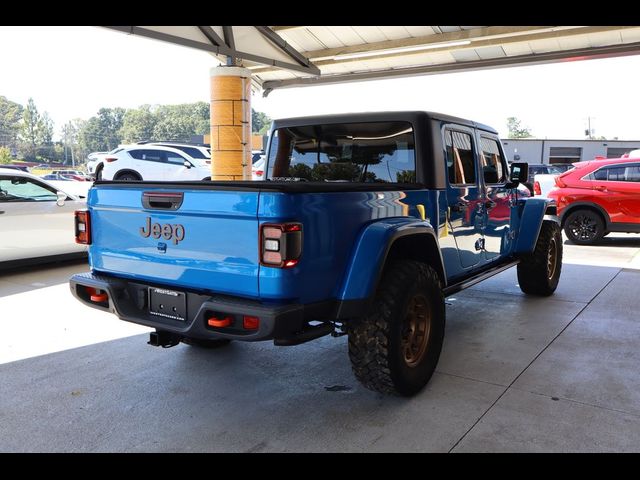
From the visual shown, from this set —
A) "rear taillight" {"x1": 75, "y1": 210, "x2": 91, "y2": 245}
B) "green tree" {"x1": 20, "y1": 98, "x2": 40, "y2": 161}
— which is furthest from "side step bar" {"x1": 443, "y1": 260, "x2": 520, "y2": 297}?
"green tree" {"x1": 20, "y1": 98, "x2": 40, "y2": 161}

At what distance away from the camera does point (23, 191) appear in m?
7.45

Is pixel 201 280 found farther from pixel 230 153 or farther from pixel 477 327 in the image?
pixel 230 153

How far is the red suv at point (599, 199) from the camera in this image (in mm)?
9961

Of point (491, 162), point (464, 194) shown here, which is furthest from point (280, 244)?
point (491, 162)

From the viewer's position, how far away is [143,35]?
9.16 meters

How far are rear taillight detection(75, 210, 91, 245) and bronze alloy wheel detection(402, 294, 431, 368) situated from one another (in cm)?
213

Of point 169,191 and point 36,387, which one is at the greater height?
point 169,191

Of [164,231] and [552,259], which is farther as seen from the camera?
[552,259]

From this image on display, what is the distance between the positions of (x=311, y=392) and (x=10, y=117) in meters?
92.9

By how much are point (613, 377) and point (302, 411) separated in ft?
7.26

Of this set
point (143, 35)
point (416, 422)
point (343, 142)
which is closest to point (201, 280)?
point (416, 422)

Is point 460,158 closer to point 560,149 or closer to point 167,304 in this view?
point 167,304

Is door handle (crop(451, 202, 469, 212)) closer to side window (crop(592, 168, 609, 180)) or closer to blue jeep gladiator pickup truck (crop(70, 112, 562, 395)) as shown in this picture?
blue jeep gladiator pickup truck (crop(70, 112, 562, 395))

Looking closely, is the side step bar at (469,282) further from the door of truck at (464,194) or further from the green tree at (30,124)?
the green tree at (30,124)
